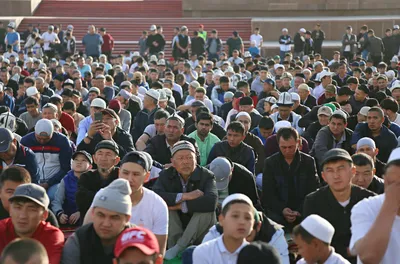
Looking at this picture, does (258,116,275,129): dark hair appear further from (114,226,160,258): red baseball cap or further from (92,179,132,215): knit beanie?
(114,226,160,258): red baseball cap

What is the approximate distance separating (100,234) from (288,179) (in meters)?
4.05

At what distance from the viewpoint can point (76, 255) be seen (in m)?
5.79

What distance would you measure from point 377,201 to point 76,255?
6.64 ft

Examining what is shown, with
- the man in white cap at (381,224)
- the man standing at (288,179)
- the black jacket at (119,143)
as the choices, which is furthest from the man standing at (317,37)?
the man in white cap at (381,224)

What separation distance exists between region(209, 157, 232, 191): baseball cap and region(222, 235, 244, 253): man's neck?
3487 millimetres

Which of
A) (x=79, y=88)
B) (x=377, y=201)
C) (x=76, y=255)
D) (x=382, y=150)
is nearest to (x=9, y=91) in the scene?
(x=79, y=88)

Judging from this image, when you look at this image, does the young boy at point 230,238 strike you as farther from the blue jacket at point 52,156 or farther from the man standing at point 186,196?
the blue jacket at point 52,156

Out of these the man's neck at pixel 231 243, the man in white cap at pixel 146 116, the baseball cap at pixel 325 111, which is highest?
the man's neck at pixel 231 243

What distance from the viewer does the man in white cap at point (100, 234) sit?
18.9 feet

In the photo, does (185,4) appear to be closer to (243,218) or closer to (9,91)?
(9,91)

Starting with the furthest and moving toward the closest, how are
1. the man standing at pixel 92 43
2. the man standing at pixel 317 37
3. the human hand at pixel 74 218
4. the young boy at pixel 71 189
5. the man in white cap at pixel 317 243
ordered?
the man standing at pixel 317 37, the man standing at pixel 92 43, the young boy at pixel 71 189, the human hand at pixel 74 218, the man in white cap at pixel 317 243

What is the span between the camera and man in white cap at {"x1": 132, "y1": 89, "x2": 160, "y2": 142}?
562 inches

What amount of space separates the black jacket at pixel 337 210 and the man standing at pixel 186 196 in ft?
5.65

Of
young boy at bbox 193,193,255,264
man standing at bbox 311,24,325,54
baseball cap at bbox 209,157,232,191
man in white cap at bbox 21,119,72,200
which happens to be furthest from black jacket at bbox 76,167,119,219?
man standing at bbox 311,24,325,54
